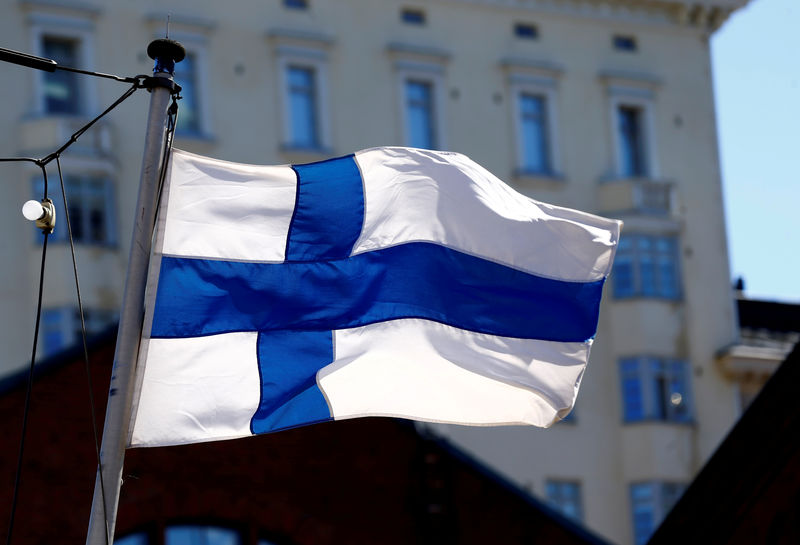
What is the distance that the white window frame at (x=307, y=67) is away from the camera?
39500 mm

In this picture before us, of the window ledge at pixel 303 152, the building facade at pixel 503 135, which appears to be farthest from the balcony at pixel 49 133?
the window ledge at pixel 303 152

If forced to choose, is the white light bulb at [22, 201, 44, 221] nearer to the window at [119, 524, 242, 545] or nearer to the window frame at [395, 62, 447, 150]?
the window at [119, 524, 242, 545]

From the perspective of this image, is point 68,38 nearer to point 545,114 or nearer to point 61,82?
point 61,82

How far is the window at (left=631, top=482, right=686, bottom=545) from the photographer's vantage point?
40.4 metres

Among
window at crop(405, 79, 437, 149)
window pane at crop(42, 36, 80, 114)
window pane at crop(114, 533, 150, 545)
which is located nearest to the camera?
window pane at crop(114, 533, 150, 545)

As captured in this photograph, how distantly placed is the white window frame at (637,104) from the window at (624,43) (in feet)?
2.94

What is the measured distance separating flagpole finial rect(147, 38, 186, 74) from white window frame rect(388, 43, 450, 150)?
1182 inches

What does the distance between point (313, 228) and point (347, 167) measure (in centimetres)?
55

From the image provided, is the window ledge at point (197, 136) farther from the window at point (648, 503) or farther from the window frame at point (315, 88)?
the window at point (648, 503)

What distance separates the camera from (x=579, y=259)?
12.0 m

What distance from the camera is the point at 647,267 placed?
42094 mm

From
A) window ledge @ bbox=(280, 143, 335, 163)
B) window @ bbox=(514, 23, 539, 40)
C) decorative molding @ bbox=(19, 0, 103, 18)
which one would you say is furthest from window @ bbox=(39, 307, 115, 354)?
window @ bbox=(514, 23, 539, 40)

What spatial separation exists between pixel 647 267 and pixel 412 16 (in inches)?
338

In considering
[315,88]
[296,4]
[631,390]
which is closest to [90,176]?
[315,88]
